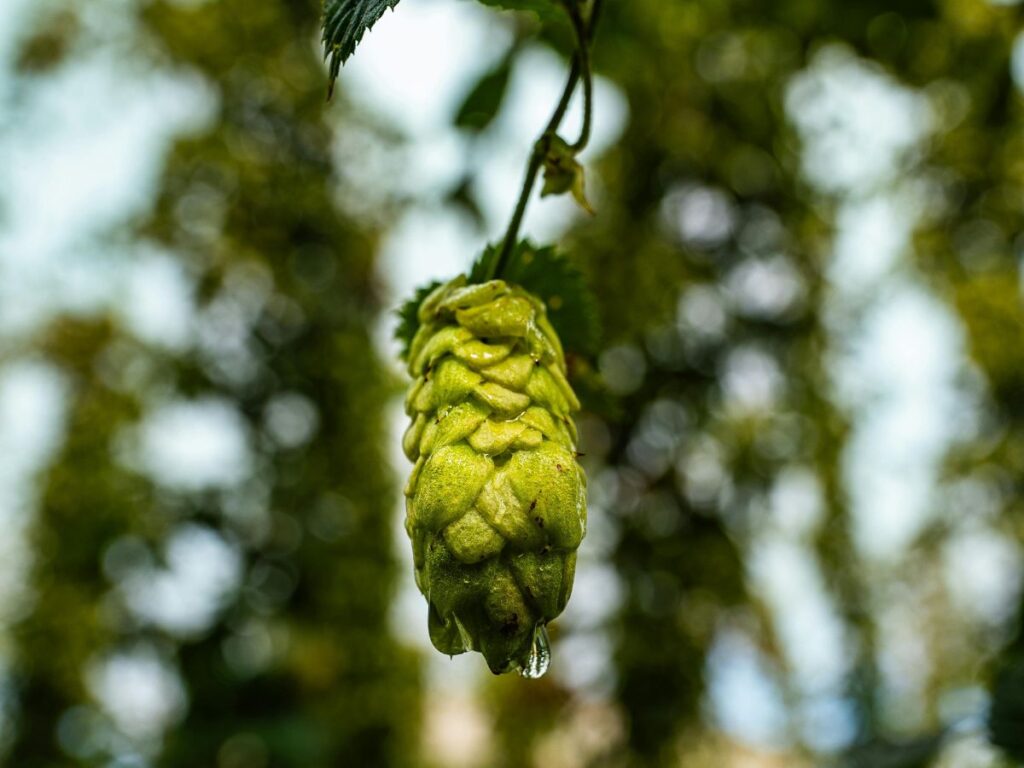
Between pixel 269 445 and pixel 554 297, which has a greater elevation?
pixel 554 297

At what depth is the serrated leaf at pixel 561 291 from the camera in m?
0.61

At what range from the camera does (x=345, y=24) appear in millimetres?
437

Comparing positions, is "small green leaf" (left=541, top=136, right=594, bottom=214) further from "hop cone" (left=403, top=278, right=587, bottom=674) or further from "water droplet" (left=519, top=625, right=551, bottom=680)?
"water droplet" (left=519, top=625, right=551, bottom=680)

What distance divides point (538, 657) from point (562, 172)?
0.26 m

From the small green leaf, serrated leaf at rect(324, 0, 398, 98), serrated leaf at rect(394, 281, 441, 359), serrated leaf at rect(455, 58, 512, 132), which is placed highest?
serrated leaf at rect(455, 58, 512, 132)

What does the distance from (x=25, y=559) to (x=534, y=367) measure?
261 centimetres

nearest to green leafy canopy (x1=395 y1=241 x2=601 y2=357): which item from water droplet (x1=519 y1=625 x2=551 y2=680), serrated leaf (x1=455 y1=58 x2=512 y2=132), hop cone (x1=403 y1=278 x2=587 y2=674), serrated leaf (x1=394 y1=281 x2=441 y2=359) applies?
A: serrated leaf (x1=394 y1=281 x2=441 y2=359)

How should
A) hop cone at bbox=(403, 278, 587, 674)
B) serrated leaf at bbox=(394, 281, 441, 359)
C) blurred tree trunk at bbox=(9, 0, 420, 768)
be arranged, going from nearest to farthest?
hop cone at bbox=(403, 278, 587, 674) < serrated leaf at bbox=(394, 281, 441, 359) < blurred tree trunk at bbox=(9, 0, 420, 768)

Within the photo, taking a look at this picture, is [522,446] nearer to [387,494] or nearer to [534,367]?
[534,367]

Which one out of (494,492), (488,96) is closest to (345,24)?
(494,492)

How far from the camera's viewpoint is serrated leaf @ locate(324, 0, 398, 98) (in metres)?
0.42

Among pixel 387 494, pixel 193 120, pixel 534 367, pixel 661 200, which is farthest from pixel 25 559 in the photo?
pixel 534 367

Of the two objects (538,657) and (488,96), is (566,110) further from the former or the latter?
(488,96)

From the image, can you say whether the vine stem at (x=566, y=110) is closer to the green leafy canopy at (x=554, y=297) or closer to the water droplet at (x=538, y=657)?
the green leafy canopy at (x=554, y=297)
